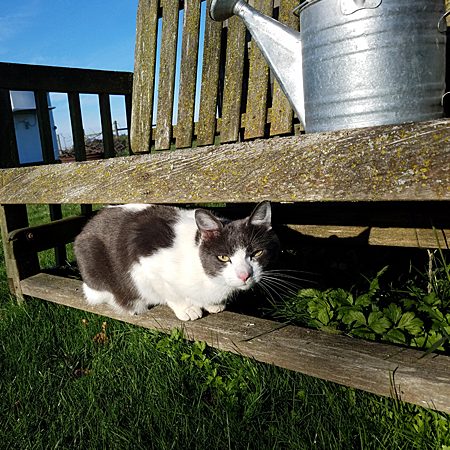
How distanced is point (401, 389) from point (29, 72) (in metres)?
2.64

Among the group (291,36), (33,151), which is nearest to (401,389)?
(291,36)

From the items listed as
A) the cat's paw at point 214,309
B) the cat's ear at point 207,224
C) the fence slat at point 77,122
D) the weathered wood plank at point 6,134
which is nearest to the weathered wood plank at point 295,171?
the cat's ear at point 207,224

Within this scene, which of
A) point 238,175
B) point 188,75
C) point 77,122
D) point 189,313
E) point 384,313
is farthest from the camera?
point 77,122

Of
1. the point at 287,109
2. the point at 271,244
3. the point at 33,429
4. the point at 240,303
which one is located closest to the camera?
the point at 33,429

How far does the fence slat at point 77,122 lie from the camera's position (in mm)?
2986

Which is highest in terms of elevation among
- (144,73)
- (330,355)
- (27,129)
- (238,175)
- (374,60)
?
(27,129)

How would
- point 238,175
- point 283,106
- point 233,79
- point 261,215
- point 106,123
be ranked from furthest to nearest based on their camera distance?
point 106,123, point 233,79, point 283,106, point 261,215, point 238,175

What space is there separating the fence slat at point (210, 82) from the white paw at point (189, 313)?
1021 millimetres

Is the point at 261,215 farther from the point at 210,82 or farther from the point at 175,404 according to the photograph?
the point at 210,82

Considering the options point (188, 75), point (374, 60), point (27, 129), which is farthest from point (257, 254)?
point (27, 129)

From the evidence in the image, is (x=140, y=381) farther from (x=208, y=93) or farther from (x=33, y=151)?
(x=33, y=151)

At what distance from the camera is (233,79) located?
2.40 meters

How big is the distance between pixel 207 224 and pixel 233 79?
3.18ft

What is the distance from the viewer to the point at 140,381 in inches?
65.9
